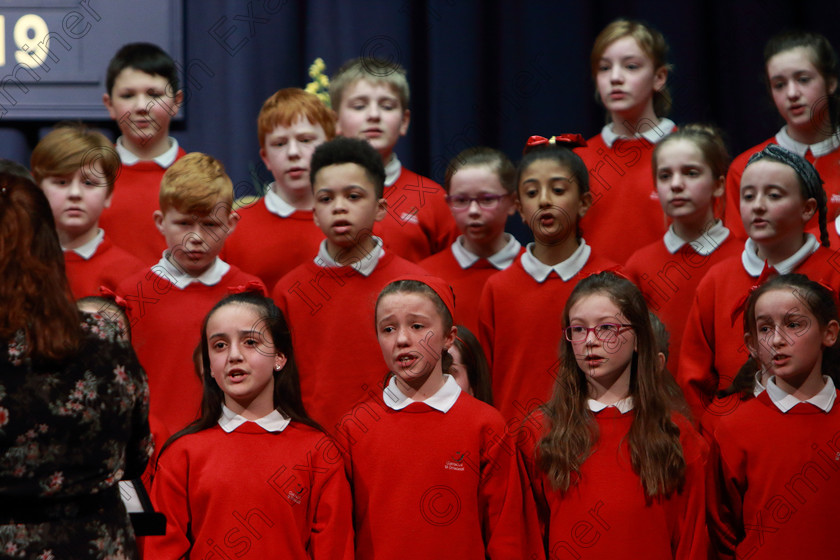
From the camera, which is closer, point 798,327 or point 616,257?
point 798,327

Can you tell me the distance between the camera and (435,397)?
2803 millimetres

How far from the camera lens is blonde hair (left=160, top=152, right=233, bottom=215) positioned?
3307mm

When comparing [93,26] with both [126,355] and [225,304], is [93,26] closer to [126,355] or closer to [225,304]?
[225,304]

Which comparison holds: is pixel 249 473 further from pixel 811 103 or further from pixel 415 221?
pixel 811 103

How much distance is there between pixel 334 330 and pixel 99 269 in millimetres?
792

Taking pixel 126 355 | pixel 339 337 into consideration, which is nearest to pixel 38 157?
pixel 339 337

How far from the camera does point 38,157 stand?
11.5 ft

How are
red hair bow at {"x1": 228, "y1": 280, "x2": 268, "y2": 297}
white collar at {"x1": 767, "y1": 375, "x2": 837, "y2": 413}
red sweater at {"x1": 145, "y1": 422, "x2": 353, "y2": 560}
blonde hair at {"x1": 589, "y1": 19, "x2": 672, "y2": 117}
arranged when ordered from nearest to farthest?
1. red sweater at {"x1": 145, "y1": 422, "x2": 353, "y2": 560}
2. white collar at {"x1": 767, "y1": 375, "x2": 837, "y2": 413}
3. red hair bow at {"x1": 228, "y1": 280, "x2": 268, "y2": 297}
4. blonde hair at {"x1": 589, "y1": 19, "x2": 672, "y2": 117}

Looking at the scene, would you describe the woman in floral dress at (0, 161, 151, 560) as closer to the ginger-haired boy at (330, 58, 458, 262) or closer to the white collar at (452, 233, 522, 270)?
the white collar at (452, 233, 522, 270)

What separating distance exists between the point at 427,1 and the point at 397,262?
1.88 metres

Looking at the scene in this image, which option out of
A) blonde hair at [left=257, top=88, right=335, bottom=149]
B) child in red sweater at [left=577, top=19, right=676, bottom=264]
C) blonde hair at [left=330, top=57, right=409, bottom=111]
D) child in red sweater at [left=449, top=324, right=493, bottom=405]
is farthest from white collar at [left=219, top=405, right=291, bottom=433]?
blonde hair at [left=330, top=57, right=409, bottom=111]

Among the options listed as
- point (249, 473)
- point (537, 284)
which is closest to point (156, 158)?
point (537, 284)

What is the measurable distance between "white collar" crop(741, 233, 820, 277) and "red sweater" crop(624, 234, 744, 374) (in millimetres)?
263

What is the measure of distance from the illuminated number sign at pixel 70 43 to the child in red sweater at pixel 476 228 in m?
1.69
